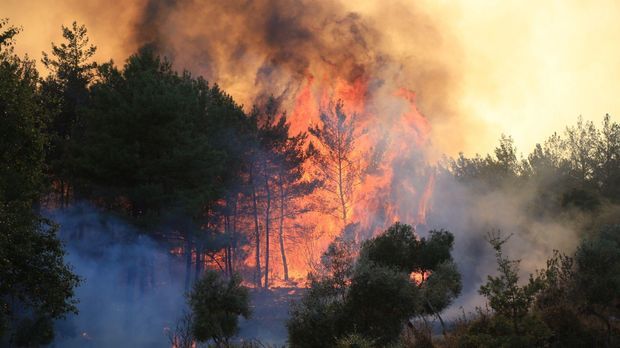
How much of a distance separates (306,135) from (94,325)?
28.3 meters

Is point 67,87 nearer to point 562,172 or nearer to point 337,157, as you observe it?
point 337,157

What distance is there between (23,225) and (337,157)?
40478 mm

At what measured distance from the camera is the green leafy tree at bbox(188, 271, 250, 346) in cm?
2427

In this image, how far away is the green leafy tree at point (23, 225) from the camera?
712 inches

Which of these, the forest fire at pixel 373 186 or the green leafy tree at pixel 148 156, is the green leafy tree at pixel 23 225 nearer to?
the green leafy tree at pixel 148 156

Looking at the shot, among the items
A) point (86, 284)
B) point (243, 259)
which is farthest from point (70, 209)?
point (243, 259)

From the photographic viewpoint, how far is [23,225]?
62.9ft

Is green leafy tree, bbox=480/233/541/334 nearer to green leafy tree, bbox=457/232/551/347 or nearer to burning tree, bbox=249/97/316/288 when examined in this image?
green leafy tree, bbox=457/232/551/347

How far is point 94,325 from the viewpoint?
3688 centimetres

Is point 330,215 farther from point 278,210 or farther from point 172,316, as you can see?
point 172,316

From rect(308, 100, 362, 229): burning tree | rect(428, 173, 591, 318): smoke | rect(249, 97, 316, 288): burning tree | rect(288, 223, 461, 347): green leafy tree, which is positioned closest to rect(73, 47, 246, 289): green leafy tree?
rect(249, 97, 316, 288): burning tree

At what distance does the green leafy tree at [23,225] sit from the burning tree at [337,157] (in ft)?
121

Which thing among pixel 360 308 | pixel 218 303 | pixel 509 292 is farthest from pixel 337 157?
pixel 509 292

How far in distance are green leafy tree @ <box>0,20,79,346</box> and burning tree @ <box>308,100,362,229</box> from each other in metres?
36.8
